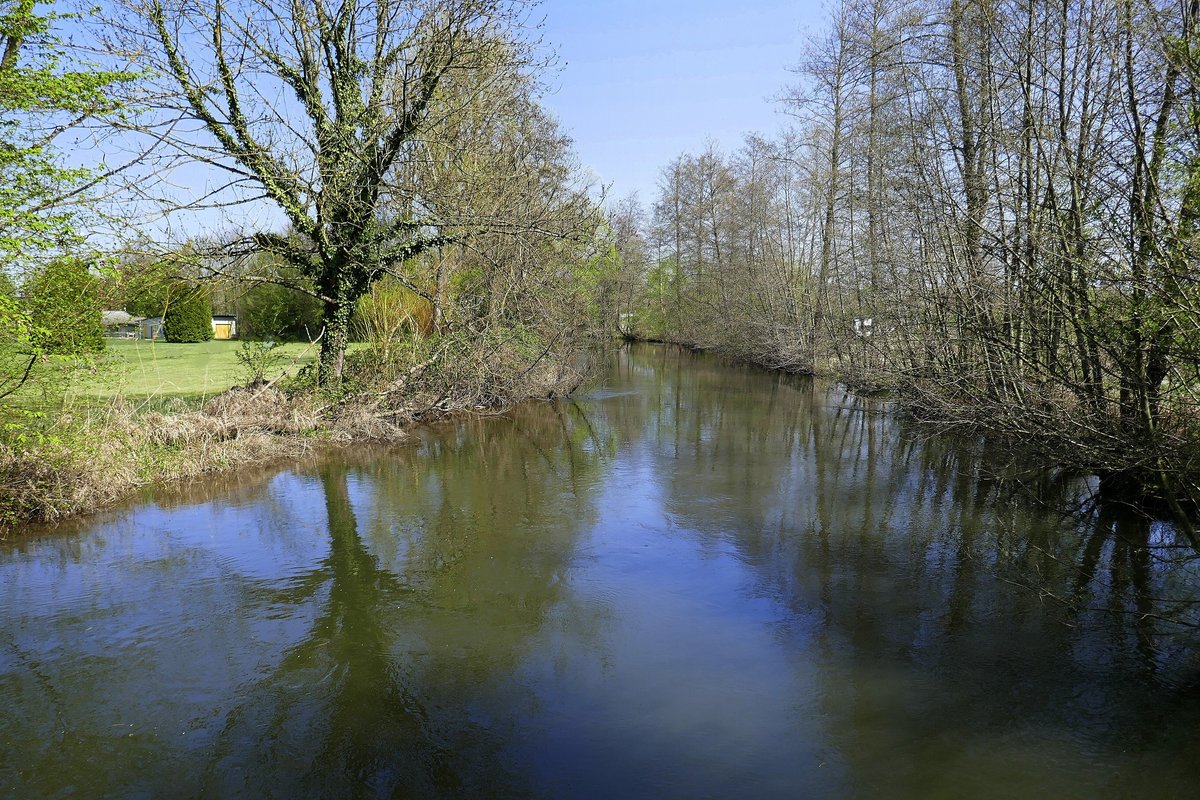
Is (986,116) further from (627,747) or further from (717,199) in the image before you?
(717,199)

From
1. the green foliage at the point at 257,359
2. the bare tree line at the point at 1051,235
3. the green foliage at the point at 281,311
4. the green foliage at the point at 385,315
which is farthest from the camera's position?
the green foliage at the point at 281,311

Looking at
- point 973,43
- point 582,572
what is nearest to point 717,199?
point 973,43

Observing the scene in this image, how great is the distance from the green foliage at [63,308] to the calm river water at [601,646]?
206 cm

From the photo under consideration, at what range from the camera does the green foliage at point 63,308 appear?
286 inches

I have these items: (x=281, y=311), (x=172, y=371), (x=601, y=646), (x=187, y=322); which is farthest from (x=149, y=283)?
(x=187, y=322)

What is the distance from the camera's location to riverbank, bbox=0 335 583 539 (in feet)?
26.5

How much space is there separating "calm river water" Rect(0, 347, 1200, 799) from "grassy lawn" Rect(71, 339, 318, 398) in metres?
2.04

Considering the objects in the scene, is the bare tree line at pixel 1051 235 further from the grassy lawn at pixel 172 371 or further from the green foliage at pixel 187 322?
the green foliage at pixel 187 322

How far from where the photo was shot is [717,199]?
39.5 meters

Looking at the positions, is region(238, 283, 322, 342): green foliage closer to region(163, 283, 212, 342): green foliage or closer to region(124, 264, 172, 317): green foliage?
region(163, 283, 212, 342): green foliage

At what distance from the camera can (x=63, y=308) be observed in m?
7.59

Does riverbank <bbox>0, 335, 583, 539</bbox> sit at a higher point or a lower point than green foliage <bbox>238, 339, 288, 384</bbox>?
lower

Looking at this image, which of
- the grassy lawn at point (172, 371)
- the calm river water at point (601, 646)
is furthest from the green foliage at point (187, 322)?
the calm river water at point (601, 646)

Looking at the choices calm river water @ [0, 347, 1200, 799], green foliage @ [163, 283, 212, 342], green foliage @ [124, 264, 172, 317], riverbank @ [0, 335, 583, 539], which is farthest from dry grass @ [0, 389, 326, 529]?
green foliage @ [163, 283, 212, 342]
